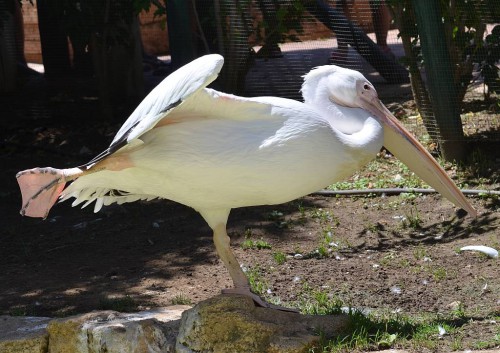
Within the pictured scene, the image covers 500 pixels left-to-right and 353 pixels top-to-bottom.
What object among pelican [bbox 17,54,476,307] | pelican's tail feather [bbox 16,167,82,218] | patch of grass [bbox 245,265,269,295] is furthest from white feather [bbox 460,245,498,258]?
pelican's tail feather [bbox 16,167,82,218]

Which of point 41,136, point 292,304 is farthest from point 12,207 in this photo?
point 292,304

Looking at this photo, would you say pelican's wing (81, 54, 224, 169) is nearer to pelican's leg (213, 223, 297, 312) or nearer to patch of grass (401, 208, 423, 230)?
pelican's leg (213, 223, 297, 312)

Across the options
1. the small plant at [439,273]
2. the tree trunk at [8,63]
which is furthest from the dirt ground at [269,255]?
the tree trunk at [8,63]

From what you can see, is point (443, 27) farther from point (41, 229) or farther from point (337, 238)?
point (41, 229)

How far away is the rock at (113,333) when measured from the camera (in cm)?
376

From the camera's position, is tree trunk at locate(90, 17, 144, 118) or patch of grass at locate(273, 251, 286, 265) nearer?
patch of grass at locate(273, 251, 286, 265)

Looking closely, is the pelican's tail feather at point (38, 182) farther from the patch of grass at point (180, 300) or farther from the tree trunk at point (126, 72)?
the tree trunk at point (126, 72)

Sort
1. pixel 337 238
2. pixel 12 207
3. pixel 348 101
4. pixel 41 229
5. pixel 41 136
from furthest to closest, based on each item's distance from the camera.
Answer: pixel 41 136 → pixel 12 207 → pixel 41 229 → pixel 337 238 → pixel 348 101

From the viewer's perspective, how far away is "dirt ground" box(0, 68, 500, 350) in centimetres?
466

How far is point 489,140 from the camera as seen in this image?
6.78 metres

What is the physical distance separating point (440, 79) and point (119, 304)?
3.16 metres

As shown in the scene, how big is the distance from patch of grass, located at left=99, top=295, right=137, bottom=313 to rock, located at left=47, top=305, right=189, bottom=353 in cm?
51

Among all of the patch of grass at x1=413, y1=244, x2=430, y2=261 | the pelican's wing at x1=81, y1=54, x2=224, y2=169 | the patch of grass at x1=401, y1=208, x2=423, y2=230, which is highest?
the pelican's wing at x1=81, y1=54, x2=224, y2=169

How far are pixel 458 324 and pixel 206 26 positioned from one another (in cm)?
440
